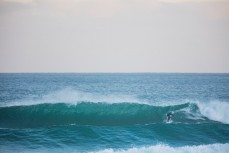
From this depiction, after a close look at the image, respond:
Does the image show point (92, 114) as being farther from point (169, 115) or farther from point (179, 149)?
point (179, 149)

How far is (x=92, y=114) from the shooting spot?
29.2 feet

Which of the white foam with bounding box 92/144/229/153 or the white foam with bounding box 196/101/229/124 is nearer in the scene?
the white foam with bounding box 92/144/229/153

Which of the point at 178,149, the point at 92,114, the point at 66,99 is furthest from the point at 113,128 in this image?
the point at 66,99

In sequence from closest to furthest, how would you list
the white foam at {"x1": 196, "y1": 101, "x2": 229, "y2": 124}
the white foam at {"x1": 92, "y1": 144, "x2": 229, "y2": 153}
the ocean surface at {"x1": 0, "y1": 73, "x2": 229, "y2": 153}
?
1. the white foam at {"x1": 92, "y1": 144, "x2": 229, "y2": 153}
2. the ocean surface at {"x1": 0, "y1": 73, "x2": 229, "y2": 153}
3. the white foam at {"x1": 196, "y1": 101, "x2": 229, "y2": 124}

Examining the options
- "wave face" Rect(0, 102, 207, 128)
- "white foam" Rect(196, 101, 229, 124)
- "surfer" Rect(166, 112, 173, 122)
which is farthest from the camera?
"white foam" Rect(196, 101, 229, 124)

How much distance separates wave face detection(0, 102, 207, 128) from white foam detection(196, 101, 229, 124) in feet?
0.90

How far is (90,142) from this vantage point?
6.83 meters

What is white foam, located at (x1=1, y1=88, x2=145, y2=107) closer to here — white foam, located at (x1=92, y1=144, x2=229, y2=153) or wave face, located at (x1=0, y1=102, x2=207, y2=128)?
wave face, located at (x1=0, y1=102, x2=207, y2=128)


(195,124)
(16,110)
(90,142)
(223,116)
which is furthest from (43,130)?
(223,116)

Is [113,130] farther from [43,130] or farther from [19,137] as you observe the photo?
[19,137]

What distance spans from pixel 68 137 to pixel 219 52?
410cm

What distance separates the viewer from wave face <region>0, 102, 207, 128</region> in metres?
8.34

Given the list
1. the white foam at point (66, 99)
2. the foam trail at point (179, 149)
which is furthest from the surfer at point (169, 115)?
the foam trail at point (179, 149)

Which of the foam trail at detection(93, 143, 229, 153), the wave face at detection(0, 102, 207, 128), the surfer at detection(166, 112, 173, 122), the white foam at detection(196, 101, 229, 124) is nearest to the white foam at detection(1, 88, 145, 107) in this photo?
the wave face at detection(0, 102, 207, 128)
